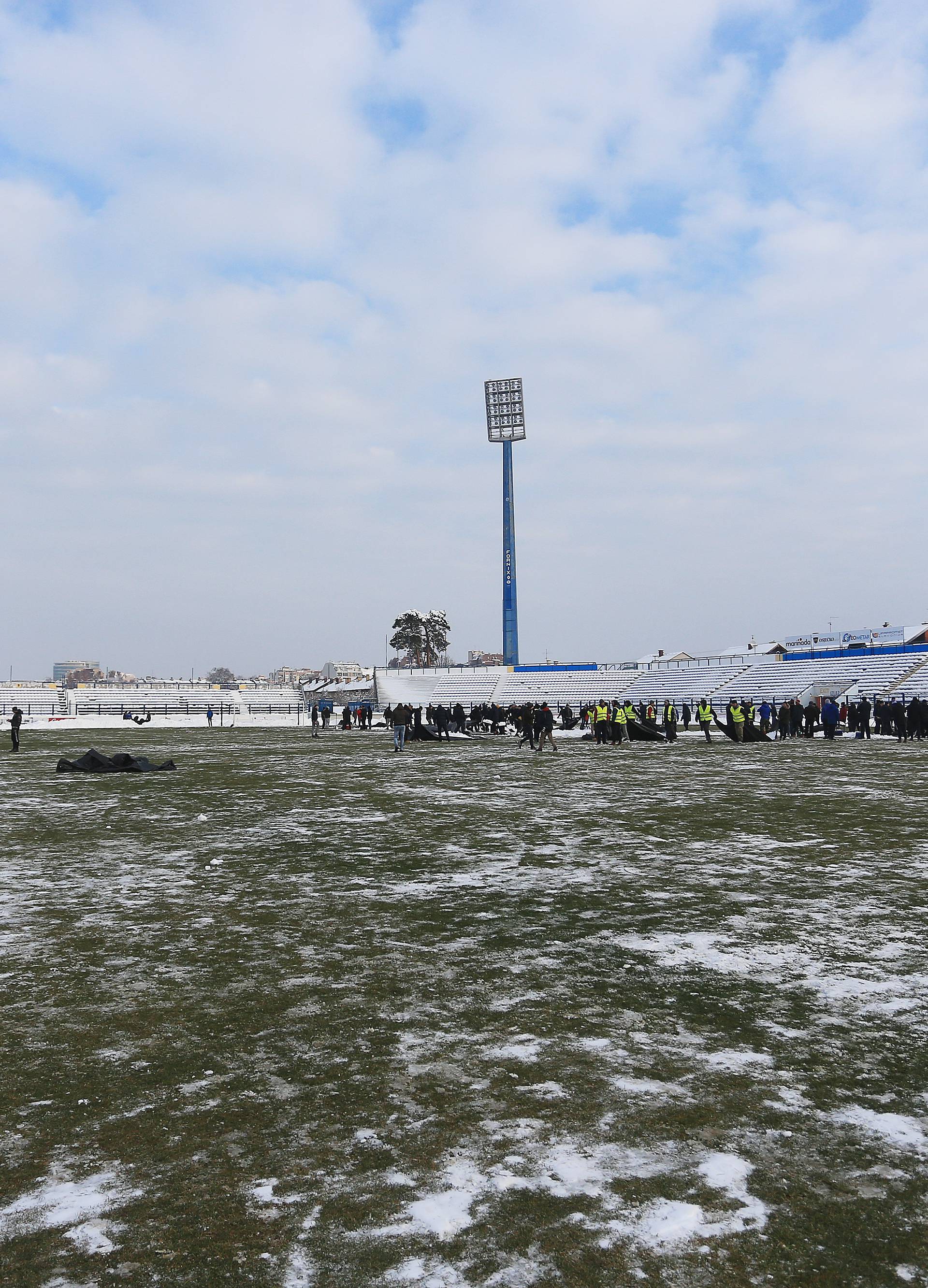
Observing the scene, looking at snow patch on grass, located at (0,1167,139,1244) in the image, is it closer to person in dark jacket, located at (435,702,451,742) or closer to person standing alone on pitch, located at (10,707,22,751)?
person standing alone on pitch, located at (10,707,22,751)

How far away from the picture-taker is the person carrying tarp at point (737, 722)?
27.8 meters

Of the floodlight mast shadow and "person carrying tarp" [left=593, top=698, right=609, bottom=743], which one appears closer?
"person carrying tarp" [left=593, top=698, right=609, bottom=743]

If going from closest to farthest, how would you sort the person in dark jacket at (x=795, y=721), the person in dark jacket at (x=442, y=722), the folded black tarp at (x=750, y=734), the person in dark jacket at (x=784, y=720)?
the folded black tarp at (x=750, y=734) → the person in dark jacket at (x=784, y=720) → the person in dark jacket at (x=442, y=722) → the person in dark jacket at (x=795, y=721)

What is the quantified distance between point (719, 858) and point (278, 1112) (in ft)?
19.9

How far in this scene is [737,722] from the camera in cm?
2795

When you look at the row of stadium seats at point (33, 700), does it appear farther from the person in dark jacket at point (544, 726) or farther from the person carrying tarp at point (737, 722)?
the person carrying tarp at point (737, 722)

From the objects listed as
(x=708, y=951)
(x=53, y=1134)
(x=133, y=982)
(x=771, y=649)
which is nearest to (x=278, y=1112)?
(x=53, y=1134)

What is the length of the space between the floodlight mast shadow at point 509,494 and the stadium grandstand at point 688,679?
11456 millimetres

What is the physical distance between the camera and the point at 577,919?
6.47m

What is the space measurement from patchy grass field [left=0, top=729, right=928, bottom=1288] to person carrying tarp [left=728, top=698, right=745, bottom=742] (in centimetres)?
1887

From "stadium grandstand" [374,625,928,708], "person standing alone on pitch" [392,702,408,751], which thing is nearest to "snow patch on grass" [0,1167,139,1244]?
"person standing alone on pitch" [392,702,408,751]

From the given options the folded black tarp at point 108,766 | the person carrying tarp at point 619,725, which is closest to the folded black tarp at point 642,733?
the person carrying tarp at point 619,725

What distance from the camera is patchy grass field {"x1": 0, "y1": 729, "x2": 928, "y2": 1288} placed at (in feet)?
8.96

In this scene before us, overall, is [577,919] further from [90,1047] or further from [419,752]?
[419,752]
